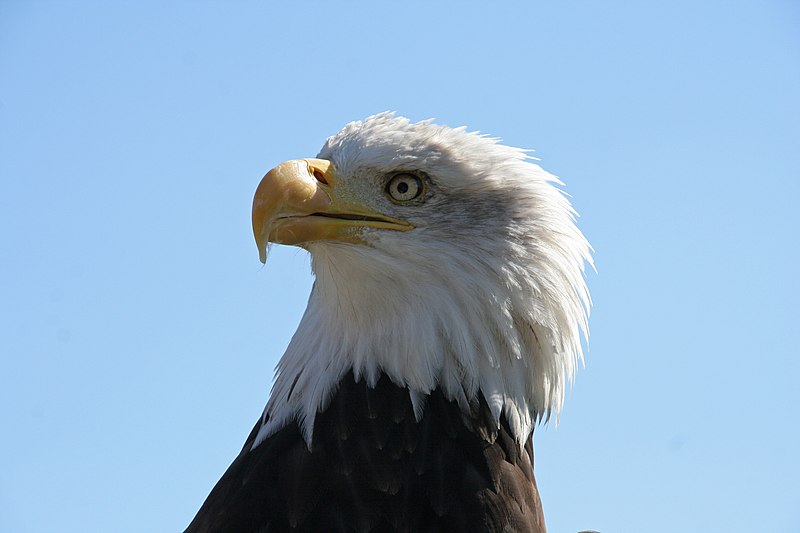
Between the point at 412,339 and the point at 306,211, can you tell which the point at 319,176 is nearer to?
the point at 306,211

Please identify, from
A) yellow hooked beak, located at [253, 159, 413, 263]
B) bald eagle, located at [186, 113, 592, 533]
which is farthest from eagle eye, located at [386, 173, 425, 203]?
yellow hooked beak, located at [253, 159, 413, 263]

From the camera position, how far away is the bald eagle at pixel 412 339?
4125 millimetres

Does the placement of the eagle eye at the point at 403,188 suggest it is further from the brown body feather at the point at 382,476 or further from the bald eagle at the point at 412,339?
the brown body feather at the point at 382,476

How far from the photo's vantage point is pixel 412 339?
4.48 meters

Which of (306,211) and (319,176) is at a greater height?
(319,176)

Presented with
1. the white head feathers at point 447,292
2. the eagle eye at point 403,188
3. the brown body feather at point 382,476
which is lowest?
the brown body feather at point 382,476

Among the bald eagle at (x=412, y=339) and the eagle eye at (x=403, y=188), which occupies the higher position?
the eagle eye at (x=403, y=188)

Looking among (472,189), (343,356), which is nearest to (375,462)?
(343,356)

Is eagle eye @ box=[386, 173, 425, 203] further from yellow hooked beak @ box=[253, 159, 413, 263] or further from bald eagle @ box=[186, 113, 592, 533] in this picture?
yellow hooked beak @ box=[253, 159, 413, 263]

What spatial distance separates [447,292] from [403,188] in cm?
51

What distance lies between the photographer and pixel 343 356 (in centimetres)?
456

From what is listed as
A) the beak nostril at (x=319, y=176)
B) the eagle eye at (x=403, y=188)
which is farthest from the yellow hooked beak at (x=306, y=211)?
the eagle eye at (x=403, y=188)

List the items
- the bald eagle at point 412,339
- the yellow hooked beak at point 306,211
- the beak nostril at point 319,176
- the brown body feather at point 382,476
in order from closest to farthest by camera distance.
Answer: the brown body feather at point 382,476
the bald eagle at point 412,339
the yellow hooked beak at point 306,211
the beak nostril at point 319,176

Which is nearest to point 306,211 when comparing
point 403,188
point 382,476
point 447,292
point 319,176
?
point 319,176
